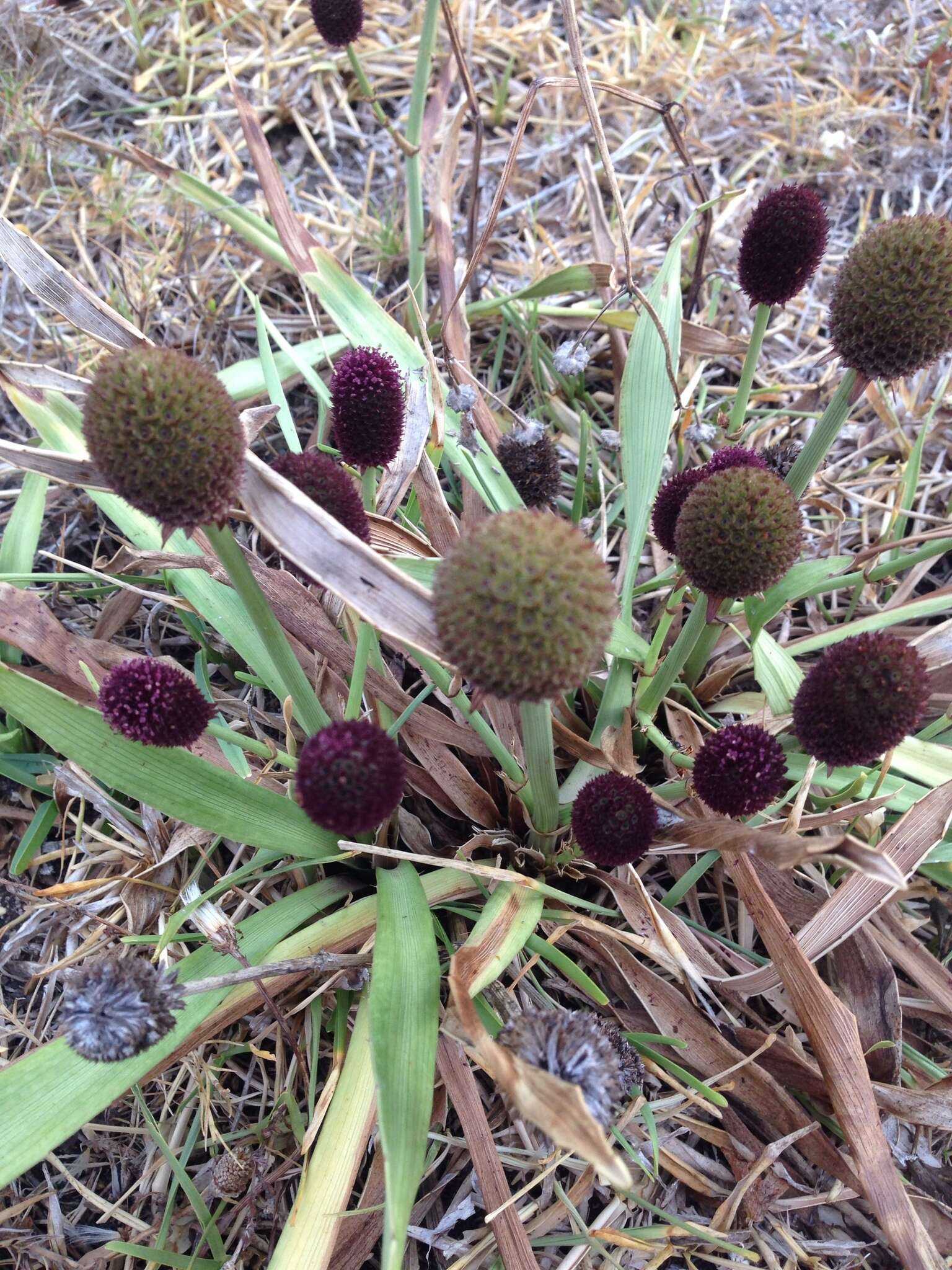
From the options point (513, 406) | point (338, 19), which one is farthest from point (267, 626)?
point (338, 19)

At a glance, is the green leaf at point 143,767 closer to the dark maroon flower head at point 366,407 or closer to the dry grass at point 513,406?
the dry grass at point 513,406

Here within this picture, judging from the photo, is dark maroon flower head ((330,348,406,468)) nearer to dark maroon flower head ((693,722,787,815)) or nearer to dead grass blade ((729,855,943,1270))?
dark maroon flower head ((693,722,787,815))

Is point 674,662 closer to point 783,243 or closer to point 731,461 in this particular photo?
point 731,461

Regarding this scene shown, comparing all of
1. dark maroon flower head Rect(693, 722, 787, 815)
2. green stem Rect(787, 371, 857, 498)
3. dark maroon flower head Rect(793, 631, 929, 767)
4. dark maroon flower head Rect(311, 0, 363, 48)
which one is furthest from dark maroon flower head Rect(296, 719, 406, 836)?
dark maroon flower head Rect(311, 0, 363, 48)

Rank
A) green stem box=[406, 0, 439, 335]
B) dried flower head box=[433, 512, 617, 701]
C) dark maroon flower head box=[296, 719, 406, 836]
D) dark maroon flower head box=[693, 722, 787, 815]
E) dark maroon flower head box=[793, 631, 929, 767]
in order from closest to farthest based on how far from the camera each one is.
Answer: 1. dried flower head box=[433, 512, 617, 701]
2. dark maroon flower head box=[296, 719, 406, 836]
3. dark maroon flower head box=[793, 631, 929, 767]
4. dark maroon flower head box=[693, 722, 787, 815]
5. green stem box=[406, 0, 439, 335]

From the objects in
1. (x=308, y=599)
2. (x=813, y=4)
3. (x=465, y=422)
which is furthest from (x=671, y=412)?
(x=813, y=4)

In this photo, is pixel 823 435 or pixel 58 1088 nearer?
pixel 58 1088
